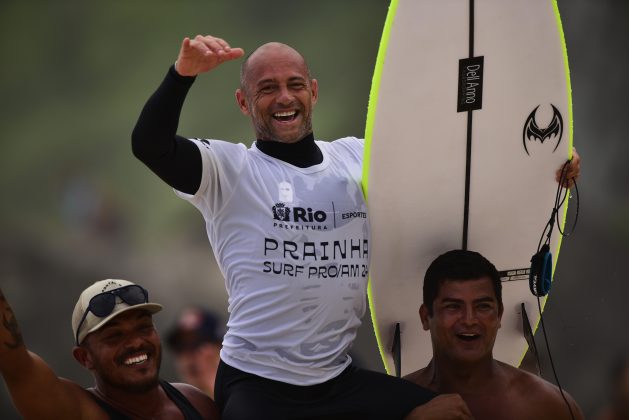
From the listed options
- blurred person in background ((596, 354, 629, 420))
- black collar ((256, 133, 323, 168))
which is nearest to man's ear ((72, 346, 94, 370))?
black collar ((256, 133, 323, 168))

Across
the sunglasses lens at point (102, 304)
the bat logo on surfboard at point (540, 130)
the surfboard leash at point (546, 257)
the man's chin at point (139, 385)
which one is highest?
the bat logo on surfboard at point (540, 130)

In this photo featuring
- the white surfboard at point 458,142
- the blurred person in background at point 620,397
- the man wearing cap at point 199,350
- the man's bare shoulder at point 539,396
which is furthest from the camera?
the man wearing cap at point 199,350

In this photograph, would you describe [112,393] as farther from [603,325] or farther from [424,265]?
[603,325]

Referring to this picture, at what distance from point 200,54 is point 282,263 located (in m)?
0.70

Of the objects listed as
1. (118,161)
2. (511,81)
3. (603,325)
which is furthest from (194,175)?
(603,325)

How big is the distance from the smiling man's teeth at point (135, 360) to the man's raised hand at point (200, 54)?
0.91 metres

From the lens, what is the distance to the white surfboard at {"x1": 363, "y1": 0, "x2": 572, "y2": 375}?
11.9 feet

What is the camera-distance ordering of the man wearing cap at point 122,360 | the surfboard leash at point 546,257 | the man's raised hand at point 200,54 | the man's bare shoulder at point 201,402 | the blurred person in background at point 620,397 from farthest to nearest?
the surfboard leash at point 546,257 < the blurred person in background at point 620,397 < the man's bare shoulder at point 201,402 < the man wearing cap at point 122,360 < the man's raised hand at point 200,54

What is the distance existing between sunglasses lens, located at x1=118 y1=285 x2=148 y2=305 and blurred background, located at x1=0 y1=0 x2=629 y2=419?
295 centimetres

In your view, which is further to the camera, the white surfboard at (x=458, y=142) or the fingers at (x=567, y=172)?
the fingers at (x=567, y=172)

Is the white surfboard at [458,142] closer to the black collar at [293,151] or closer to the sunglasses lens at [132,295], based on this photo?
→ the black collar at [293,151]

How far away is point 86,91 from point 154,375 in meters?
3.65

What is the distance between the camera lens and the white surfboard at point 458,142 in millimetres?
3619

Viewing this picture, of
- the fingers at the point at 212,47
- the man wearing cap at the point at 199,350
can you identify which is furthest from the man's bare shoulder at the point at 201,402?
the man wearing cap at the point at 199,350
